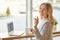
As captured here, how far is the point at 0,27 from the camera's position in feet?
9.91

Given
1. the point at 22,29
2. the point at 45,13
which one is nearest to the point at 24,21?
the point at 22,29

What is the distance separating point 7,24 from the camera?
9.06 ft

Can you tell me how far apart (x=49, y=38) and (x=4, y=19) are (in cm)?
125

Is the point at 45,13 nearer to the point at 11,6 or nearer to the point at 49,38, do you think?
the point at 49,38

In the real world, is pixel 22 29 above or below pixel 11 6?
below

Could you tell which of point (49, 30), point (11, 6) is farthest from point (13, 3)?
point (49, 30)

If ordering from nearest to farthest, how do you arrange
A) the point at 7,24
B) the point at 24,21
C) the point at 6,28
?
the point at 7,24 → the point at 6,28 → the point at 24,21

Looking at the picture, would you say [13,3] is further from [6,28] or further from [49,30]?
[49,30]

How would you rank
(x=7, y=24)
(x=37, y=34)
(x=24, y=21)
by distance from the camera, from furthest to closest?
(x=24, y=21), (x=7, y=24), (x=37, y=34)

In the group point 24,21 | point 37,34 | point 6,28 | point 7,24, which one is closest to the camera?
point 37,34

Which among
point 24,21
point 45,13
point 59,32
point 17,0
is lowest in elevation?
point 59,32

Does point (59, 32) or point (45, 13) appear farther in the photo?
point (59, 32)

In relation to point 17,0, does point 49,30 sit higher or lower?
lower

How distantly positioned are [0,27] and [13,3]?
0.58 meters
